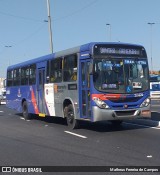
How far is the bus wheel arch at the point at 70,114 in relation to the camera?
15.2m

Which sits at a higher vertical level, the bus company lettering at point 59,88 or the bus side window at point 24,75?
the bus side window at point 24,75

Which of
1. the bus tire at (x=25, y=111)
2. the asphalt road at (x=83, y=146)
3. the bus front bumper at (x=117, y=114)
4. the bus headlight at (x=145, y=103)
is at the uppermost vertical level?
the bus headlight at (x=145, y=103)

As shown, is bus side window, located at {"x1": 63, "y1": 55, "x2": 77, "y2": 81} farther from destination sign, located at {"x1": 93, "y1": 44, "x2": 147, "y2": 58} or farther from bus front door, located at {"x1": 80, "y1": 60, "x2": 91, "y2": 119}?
destination sign, located at {"x1": 93, "y1": 44, "x2": 147, "y2": 58}

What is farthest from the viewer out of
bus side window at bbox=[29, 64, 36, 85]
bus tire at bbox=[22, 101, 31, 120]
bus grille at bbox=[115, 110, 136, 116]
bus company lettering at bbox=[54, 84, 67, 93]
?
bus tire at bbox=[22, 101, 31, 120]

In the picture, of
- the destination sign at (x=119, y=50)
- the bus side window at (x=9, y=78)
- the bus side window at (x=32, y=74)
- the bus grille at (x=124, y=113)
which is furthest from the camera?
the bus side window at (x=9, y=78)

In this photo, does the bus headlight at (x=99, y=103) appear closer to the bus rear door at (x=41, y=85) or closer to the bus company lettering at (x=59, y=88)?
the bus company lettering at (x=59, y=88)

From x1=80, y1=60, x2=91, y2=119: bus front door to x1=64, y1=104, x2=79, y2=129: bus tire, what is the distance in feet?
2.73

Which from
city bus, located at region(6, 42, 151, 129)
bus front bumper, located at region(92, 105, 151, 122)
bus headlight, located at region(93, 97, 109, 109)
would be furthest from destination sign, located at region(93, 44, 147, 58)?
bus front bumper, located at region(92, 105, 151, 122)

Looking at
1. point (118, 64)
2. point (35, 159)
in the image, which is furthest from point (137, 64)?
point (35, 159)

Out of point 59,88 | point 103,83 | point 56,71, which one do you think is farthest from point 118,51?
point 56,71

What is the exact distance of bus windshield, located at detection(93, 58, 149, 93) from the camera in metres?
13.7

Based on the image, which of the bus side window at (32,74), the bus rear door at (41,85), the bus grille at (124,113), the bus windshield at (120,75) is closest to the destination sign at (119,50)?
the bus windshield at (120,75)

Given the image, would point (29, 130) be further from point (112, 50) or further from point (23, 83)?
point (23, 83)

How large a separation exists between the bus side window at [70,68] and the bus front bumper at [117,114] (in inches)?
78.3
